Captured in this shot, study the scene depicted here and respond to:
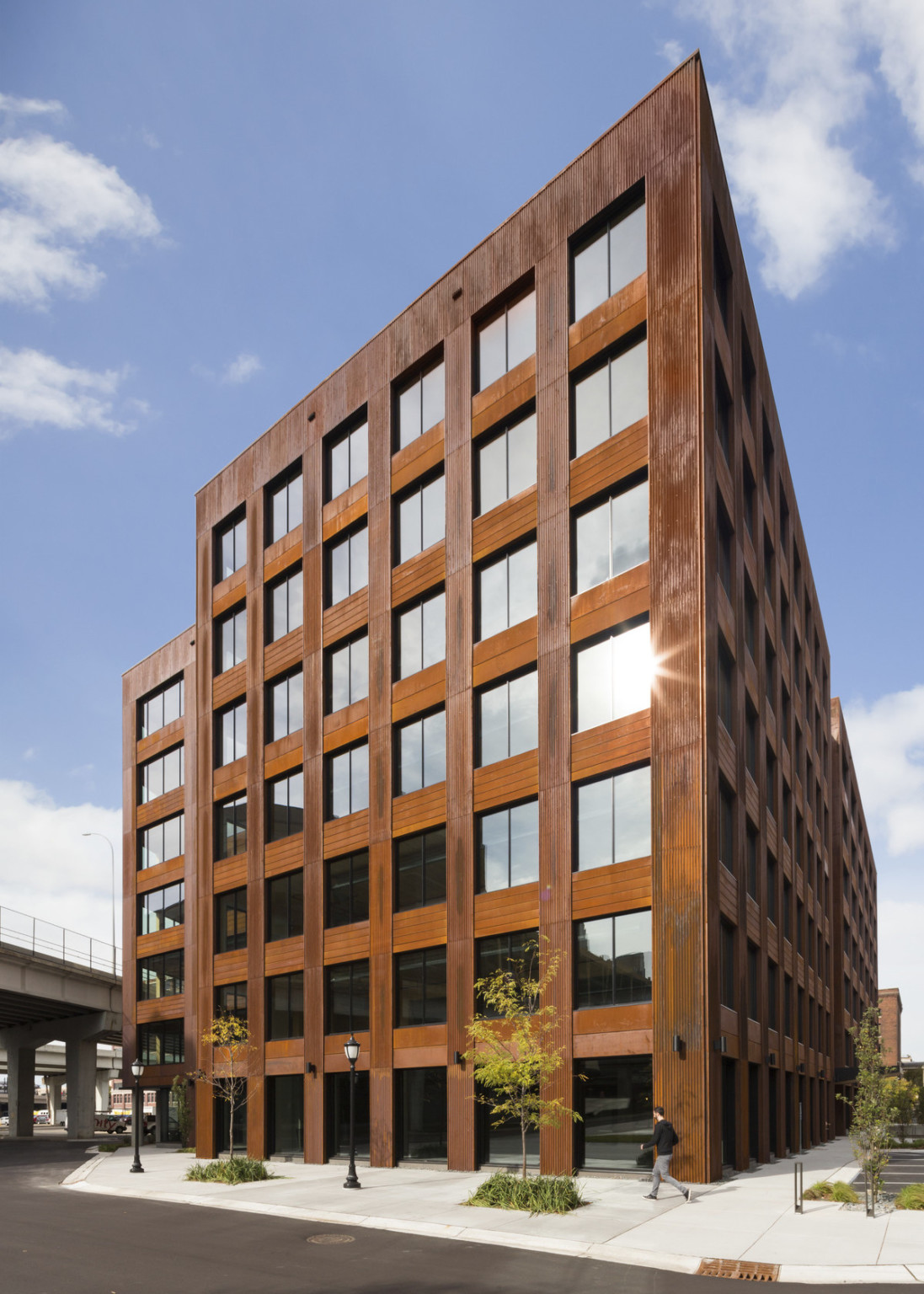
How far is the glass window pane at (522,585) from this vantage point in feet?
104

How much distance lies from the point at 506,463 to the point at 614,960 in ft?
45.8

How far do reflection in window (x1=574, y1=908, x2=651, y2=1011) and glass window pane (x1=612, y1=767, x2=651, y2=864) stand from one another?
1.43m

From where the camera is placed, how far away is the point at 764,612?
39188 mm

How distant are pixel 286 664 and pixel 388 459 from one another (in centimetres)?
893

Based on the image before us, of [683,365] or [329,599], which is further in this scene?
[329,599]

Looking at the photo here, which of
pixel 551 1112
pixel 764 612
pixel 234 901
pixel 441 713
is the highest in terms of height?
pixel 764 612

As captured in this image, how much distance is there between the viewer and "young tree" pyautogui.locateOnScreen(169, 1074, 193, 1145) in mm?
47156

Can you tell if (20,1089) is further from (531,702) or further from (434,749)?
(531,702)

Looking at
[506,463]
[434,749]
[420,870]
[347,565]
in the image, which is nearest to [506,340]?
[506,463]

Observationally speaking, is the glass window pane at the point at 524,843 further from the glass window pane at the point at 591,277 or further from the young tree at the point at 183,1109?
the young tree at the point at 183,1109

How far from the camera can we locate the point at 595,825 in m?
28.7

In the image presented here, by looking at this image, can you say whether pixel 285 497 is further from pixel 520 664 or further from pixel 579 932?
pixel 579 932

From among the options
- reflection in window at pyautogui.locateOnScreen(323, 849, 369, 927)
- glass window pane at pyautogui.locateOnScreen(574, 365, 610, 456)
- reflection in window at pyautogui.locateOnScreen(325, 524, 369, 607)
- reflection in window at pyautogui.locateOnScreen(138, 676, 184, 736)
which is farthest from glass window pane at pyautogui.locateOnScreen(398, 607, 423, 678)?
reflection in window at pyautogui.locateOnScreen(138, 676, 184, 736)

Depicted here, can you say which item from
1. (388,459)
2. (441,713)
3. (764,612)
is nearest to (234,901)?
(441,713)
